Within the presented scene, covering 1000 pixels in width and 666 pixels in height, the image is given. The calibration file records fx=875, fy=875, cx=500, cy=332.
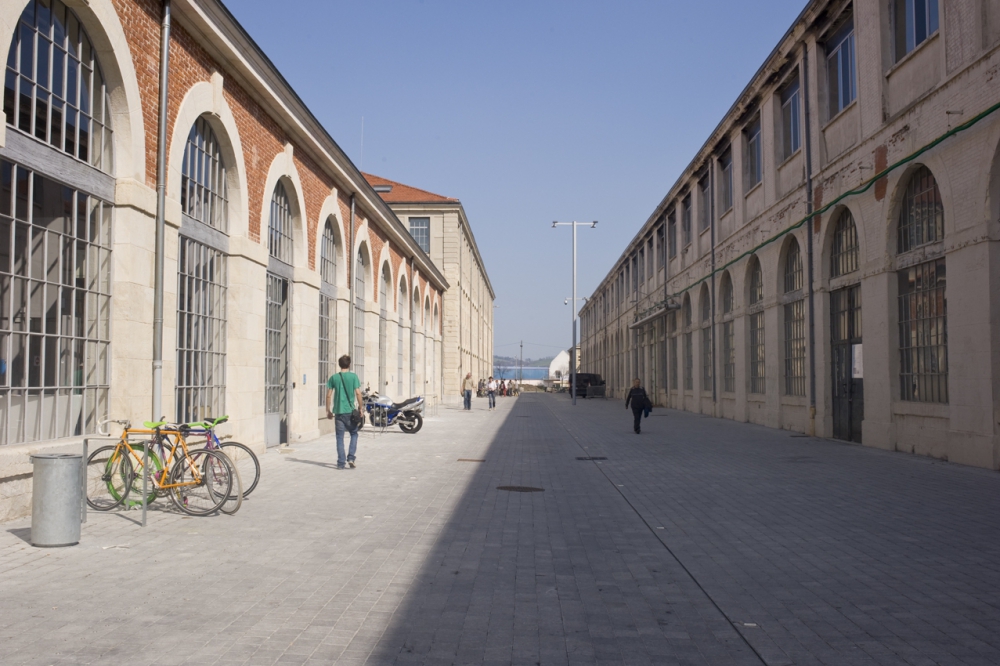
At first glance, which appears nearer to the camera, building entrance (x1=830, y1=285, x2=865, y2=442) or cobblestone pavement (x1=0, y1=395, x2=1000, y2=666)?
cobblestone pavement (x1=0, y1=395, x2=1000, y2=666)

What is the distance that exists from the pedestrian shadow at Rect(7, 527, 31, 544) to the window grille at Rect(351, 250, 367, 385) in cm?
1640

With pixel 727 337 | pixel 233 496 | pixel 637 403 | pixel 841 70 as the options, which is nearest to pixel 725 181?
pixel 727 337

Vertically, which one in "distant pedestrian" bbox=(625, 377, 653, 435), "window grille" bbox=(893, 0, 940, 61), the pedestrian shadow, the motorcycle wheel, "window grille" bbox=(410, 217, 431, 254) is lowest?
the pedestrian shadow

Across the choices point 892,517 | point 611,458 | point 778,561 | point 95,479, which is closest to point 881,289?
point 611,458

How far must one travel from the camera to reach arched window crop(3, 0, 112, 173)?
8797mm

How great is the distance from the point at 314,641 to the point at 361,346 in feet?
69.1

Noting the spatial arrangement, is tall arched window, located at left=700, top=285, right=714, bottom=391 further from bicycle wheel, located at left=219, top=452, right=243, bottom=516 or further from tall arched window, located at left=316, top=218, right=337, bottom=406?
bicycle wheel, located at left=219, top=452, right=243, bottom=516

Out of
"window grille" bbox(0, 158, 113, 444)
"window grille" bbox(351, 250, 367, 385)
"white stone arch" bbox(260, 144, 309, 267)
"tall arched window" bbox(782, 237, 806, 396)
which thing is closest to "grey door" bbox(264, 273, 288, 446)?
"white stone arch" bbox(260, 144, 309, 267)

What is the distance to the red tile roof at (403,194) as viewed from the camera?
178ft

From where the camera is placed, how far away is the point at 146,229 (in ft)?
36.0

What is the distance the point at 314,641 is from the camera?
15.7 ft

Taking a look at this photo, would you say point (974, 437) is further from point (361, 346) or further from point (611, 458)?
point (361, 346)

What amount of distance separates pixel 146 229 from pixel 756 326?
759 inches

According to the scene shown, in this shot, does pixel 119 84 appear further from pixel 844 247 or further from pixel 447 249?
pixel 447 249
